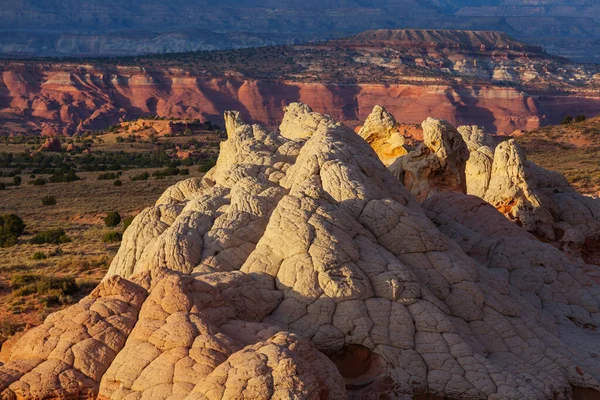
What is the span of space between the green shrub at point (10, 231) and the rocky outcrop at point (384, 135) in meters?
12.7

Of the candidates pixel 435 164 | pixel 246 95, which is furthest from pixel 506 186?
pixel 246 95

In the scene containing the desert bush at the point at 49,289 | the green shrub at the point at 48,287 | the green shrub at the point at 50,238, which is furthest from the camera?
the green shrub at the point at 50,238

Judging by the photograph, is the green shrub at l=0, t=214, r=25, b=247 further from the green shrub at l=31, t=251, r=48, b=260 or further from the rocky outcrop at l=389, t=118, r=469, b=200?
the rocky outcrop at l=389, t=118, r=469, b=200

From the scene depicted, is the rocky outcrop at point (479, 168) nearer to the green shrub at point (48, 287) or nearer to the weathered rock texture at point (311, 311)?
the weathered rock texture at point (311, 311)

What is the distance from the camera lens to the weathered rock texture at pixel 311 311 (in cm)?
856

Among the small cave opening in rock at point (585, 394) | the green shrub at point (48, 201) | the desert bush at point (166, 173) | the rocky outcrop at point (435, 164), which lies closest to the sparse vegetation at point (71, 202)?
the green shrub at point (48, 201)

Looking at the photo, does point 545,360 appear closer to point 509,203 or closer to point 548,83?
point 509,203

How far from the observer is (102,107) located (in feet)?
446

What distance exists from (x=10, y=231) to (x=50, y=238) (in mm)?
1859

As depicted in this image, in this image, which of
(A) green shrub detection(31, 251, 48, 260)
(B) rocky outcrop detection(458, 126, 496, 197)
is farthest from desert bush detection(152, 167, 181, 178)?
(B) rocky outcrop detection(458, 126, 496, 197)

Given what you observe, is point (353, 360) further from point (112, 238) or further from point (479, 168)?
point (112, 238)

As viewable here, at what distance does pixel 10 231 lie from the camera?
1150 inches

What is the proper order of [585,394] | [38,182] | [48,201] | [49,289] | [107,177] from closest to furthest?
[585,394] < [49,289] < [48,201] < [38,182] < [107,177]

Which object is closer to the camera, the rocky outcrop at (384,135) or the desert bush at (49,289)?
the desert bush at (49,289)
